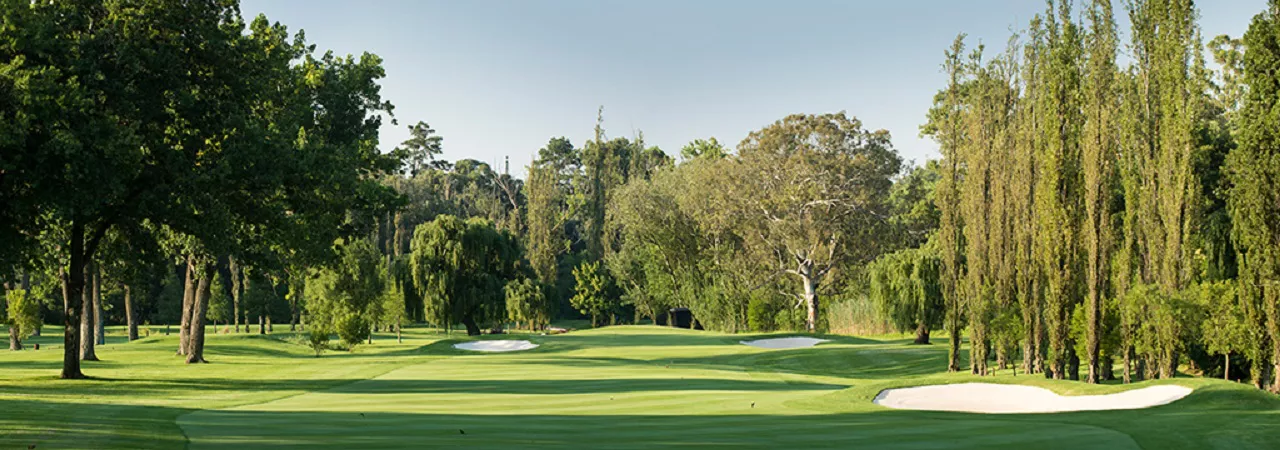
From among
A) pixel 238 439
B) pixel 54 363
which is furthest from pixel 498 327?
pixel 238 439

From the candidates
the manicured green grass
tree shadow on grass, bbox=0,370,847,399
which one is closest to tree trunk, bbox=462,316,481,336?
the manicured green grass

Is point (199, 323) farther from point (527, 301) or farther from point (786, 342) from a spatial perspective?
point (786, 342)

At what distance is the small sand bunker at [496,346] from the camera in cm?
4350

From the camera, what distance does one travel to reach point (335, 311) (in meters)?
48.0

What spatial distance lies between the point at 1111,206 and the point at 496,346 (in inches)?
1058

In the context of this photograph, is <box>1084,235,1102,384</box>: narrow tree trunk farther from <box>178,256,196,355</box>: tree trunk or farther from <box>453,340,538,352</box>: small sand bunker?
<box>178,256,196,355</box>: tree trunk

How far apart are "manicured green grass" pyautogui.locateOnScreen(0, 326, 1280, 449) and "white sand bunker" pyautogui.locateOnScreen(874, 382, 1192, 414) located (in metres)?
0.37

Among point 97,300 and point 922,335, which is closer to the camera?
point 922,335

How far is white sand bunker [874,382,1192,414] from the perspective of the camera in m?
16.5

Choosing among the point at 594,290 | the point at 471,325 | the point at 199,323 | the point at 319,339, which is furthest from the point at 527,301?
the point at 594,290

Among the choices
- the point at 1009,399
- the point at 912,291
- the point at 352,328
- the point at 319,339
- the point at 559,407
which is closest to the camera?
the point at 559,407

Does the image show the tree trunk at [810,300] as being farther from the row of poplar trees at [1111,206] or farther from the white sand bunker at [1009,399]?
the white sand bunker at [1009,399]

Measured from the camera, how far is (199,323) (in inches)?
1361

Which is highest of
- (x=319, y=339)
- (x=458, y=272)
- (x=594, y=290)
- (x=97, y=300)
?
(x=458, y=272)
